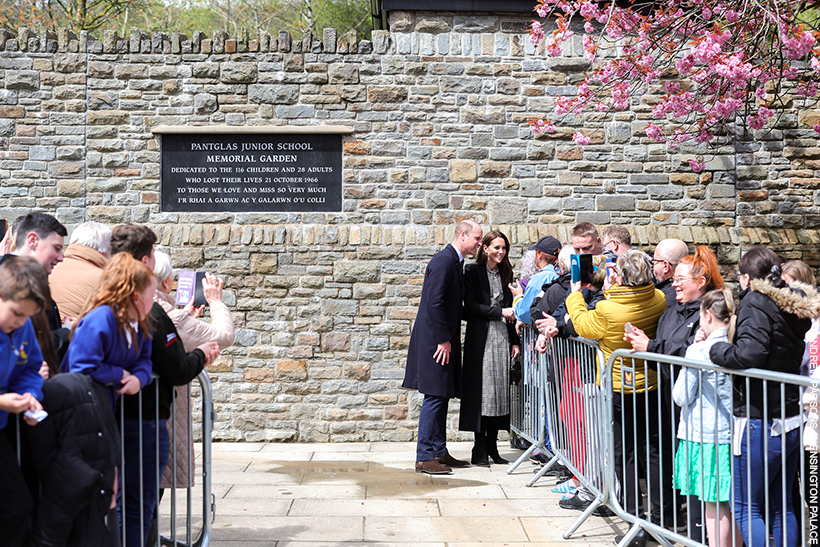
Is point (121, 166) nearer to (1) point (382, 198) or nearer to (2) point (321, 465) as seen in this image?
(1) point (382, 198)

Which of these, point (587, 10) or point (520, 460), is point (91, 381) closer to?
point (520, 460)

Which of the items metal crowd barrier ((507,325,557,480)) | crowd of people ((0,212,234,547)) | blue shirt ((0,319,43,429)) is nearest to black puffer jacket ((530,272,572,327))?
metal crowd barrier ((507,325,557,480))

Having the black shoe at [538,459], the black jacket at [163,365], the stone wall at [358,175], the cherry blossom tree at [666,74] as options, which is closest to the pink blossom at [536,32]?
the cherry blossom tree at [666,74]

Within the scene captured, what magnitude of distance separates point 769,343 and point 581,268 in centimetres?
176

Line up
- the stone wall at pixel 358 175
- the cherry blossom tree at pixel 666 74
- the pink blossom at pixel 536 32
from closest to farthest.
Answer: the cherry blossom tree at pixel 666 74, the pink blossom at pixel 536 32, the stone wall at pixel 358 175

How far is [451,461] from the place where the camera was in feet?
21.5

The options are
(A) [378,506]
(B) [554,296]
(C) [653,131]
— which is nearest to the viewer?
(A) [378,506]

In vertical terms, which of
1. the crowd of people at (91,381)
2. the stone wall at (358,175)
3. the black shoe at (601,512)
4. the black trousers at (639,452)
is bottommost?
the black shoe at (601,512)

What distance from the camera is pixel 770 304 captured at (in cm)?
367

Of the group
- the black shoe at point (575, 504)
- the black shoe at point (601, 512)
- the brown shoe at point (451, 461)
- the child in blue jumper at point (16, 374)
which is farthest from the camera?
the brown shoe at point (451, 461)

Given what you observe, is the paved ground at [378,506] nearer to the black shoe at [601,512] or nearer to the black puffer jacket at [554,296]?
→ the black shoe at [601,512]

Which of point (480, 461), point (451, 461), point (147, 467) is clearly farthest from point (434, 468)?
point (147, 467)

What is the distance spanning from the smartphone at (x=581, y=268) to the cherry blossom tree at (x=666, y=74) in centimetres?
269

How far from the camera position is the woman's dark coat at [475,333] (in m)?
6.60
